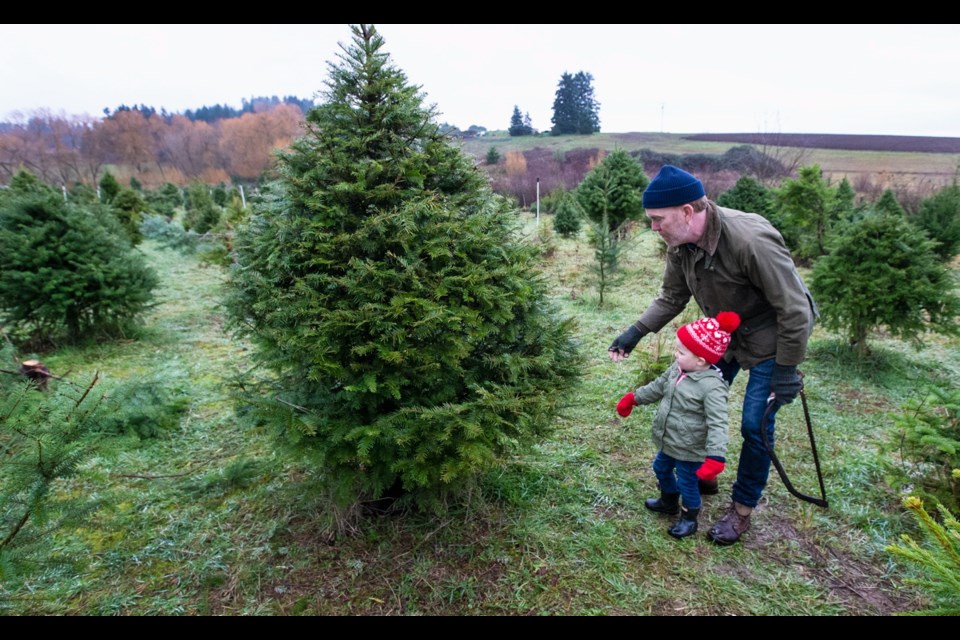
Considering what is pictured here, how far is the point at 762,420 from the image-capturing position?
2633 mm

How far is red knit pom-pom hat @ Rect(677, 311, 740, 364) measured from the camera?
2572 mm

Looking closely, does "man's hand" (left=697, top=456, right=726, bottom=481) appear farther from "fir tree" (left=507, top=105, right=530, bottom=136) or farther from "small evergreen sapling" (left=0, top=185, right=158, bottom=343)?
"fir tree" (left=507, top=105, right=530, bottom=136)

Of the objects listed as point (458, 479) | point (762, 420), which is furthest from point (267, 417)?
point (762, 420)

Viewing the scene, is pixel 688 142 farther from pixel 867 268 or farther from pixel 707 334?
pixel 707 334

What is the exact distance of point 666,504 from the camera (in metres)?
3.11

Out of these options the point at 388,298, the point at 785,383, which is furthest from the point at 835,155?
the point at 388,298

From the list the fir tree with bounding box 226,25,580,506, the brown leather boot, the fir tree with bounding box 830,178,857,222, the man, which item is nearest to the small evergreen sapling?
the fir tree with bounding box 226,25,580,506

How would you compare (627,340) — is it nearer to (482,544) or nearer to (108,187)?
(482,544)

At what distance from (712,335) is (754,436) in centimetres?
68

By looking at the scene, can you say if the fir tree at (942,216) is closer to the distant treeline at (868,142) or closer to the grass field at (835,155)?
the grass field at (835,155)

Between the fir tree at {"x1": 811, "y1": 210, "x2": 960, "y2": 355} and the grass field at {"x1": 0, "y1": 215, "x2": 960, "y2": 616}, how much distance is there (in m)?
1.73

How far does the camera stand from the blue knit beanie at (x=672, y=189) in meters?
2.50
